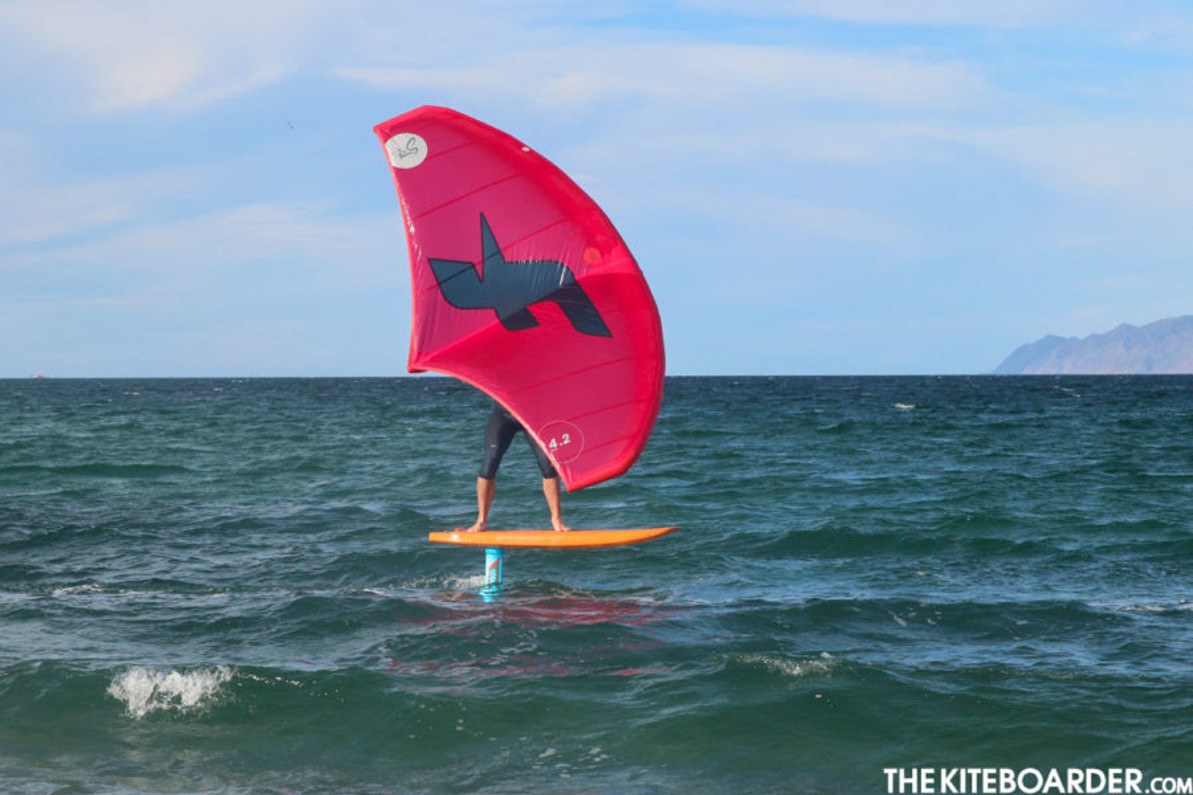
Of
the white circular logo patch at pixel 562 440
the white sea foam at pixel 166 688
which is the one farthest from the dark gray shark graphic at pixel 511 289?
the white sea foam at pixel 166 688

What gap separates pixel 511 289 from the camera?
35.8 feet

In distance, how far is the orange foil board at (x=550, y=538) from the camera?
11008 millimetres

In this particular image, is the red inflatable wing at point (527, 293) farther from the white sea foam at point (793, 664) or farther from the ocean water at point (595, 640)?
the white sea foam at point (793, 664)

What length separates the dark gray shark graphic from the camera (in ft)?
35.4

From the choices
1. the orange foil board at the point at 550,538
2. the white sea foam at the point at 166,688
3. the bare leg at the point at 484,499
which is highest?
the bare leg at the point at 484,499

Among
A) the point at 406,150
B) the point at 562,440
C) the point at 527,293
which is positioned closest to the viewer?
the point at 406,150

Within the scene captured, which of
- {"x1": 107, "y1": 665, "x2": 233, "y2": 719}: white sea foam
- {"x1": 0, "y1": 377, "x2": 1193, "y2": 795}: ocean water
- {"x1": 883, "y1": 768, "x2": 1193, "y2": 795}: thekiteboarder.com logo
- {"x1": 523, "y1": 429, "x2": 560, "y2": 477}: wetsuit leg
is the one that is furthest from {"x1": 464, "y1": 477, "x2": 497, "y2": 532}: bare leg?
{"x1": 883, "y1": 768, "x2": 1193, "y2": 795}: thekiteboarder.com logo

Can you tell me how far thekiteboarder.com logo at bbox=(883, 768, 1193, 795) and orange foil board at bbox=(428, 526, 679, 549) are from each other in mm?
4205

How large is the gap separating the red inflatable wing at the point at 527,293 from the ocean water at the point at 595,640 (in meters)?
2.00

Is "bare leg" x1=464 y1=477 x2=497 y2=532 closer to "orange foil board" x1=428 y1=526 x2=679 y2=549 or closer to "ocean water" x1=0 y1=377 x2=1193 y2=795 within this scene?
"orange foil board" x1=428 y1=526 x2=679 y2=549

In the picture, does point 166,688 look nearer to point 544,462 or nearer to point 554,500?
point 554,500

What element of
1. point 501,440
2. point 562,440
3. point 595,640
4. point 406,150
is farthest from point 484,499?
point 406,150

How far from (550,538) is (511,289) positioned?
2.53 metres

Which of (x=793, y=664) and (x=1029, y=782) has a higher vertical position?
(x=793, y=664)
